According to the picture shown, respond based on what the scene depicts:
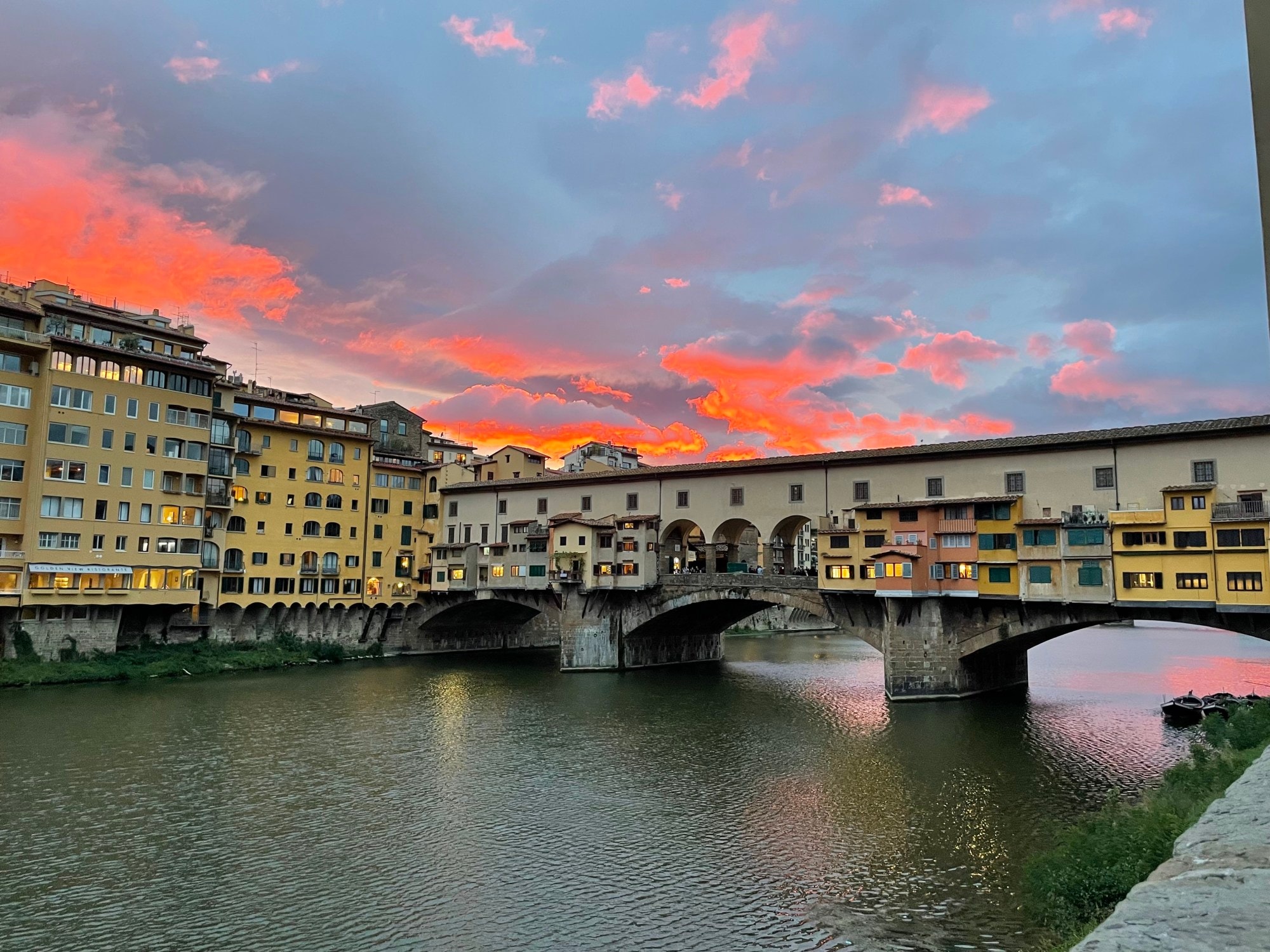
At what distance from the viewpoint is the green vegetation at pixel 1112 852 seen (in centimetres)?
1628

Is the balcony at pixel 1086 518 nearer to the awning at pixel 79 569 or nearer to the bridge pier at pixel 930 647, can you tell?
the bridge pier at pixel 930 647

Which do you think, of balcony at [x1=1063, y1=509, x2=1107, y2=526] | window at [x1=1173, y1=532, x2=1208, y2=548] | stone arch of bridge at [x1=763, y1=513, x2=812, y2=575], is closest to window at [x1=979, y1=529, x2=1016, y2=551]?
balcony at [x1=1063, y1=509, x2=1107, y2=526]

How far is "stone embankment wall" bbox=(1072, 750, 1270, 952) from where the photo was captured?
810cm

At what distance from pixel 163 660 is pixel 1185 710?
196ft

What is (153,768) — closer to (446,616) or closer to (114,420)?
(114,420)

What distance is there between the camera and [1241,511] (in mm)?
38781

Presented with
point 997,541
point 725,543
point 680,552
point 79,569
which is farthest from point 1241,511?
point 79,569

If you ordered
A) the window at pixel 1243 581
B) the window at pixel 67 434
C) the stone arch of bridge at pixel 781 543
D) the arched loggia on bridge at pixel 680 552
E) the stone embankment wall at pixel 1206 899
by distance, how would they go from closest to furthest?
the stone embankment wall at pixel 1206 899 < the window at pixel 1243 581 < the window at pixel 67 434 < the stone arch of bridge at pixel 781 543 < the arched loggia on bridge at pixel 680 552

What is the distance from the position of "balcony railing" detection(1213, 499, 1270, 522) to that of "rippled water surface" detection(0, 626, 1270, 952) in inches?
399

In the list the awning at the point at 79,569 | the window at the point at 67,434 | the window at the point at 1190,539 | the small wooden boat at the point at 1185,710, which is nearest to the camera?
the window at the point at 1190,539

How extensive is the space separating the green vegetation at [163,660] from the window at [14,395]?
44.5ft

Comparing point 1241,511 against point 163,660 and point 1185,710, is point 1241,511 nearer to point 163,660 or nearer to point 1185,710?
point 1185,710

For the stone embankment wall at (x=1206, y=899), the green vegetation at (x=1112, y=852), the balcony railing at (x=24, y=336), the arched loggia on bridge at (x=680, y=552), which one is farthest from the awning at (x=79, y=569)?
the stone embankment wall at (x=1206, y=899)

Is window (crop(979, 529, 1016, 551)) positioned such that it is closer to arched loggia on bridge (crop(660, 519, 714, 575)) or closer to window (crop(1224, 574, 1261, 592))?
window (crop(1224, 574, 1261, 592))
